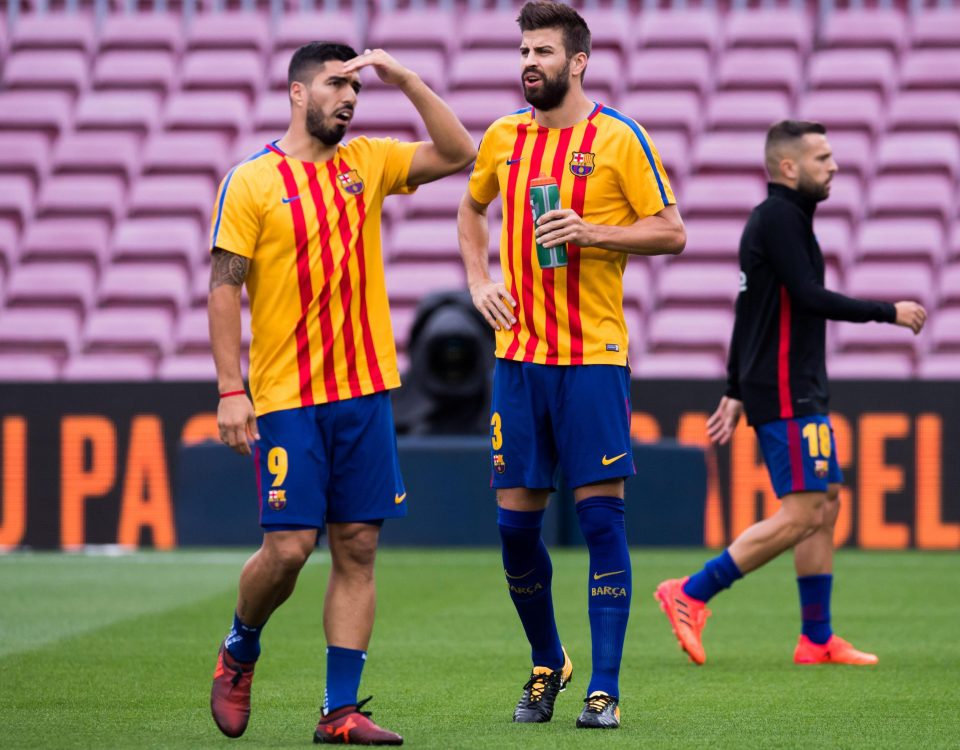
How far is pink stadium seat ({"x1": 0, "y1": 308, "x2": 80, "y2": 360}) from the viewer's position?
1359 cm

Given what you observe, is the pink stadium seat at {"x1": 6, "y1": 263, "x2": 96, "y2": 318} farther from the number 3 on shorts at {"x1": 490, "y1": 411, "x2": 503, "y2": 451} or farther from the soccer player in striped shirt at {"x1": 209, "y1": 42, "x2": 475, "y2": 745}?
the soccer player in striped shirt at {"x1": 209, "y1": 42, "x2": 475, "y2": 745}

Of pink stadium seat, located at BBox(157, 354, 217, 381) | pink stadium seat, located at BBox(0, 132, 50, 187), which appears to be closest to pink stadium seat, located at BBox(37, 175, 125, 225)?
pink stadium seat, located at BBox(0, 132, 50, 187)

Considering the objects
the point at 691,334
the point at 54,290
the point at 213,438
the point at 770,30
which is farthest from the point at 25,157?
the point at 770,30

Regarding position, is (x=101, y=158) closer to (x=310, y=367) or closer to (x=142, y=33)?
(x=142, y=33)

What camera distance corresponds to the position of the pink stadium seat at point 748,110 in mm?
14703

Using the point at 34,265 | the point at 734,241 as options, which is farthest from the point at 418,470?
the point at 34,265

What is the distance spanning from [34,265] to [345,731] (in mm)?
10374

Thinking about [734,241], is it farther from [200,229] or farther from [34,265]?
[34,265]

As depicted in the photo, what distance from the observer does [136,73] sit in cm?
1605

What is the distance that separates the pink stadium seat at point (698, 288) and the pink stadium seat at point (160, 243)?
3762 mm

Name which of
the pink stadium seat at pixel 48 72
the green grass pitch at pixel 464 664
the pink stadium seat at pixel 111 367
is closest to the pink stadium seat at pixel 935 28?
the green grass pitch at pixel 464 664

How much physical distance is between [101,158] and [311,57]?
10.8 meters

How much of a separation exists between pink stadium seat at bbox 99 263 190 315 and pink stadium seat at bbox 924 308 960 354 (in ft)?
18.6

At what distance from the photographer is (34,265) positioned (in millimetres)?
14336
